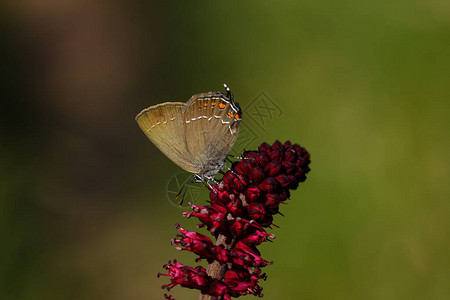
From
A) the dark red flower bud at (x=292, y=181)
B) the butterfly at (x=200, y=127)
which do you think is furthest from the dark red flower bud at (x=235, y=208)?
the butterfly at (x=200, y=127)

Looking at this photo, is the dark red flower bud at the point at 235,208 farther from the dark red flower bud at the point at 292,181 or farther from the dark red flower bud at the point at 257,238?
the dark red flower bud at the point at 292,181

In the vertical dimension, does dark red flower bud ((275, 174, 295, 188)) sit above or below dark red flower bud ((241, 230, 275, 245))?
above

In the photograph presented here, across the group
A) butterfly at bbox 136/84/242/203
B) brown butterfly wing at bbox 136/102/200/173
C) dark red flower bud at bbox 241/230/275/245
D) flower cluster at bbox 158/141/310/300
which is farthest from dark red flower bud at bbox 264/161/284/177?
brown butterfly wing at bbox 136/102/200/173

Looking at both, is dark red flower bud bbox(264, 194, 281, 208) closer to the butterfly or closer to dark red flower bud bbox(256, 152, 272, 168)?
dark red flower bud bbox(256, 152, 272, 168)

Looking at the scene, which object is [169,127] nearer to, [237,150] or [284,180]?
[284,180]

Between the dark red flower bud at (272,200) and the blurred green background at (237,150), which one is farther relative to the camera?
the blurred green background at (237,150)

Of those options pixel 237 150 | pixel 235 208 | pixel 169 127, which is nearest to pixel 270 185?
pixel 235 208
